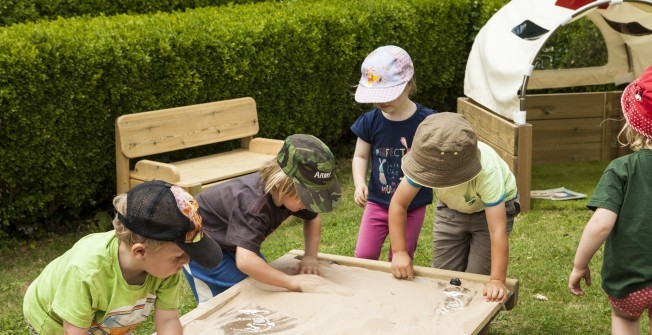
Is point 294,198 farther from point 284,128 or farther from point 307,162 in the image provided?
point 284,128

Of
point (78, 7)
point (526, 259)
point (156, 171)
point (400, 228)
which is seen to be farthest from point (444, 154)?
point (78, 7)

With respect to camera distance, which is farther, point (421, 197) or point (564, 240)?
point (564, 240)

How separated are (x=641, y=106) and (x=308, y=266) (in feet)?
5.31

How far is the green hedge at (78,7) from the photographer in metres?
7.32

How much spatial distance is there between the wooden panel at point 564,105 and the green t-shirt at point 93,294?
6080mm

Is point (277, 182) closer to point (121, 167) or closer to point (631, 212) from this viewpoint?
point (631, 212)

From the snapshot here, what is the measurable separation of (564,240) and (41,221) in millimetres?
3930

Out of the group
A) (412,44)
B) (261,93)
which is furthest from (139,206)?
(412,44)

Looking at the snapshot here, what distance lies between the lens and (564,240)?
6.34m

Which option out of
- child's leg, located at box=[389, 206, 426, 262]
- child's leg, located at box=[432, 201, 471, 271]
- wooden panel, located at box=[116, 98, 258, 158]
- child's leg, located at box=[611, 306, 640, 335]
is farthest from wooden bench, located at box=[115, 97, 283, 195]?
child's leg, located at box=[611, 306, 640, 335]

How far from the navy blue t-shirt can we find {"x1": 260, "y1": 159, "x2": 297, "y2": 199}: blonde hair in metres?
1.07

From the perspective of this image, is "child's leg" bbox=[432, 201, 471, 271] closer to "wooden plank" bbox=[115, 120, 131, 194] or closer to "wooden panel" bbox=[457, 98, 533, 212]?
"wooden panel" bbox=[457, 98, 533, 212]

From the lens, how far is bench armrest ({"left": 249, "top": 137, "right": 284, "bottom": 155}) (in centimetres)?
723

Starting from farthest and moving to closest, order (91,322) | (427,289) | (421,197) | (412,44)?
1. (412,44)
2. (421,197)
3. (427,289)
4. (91,322)
